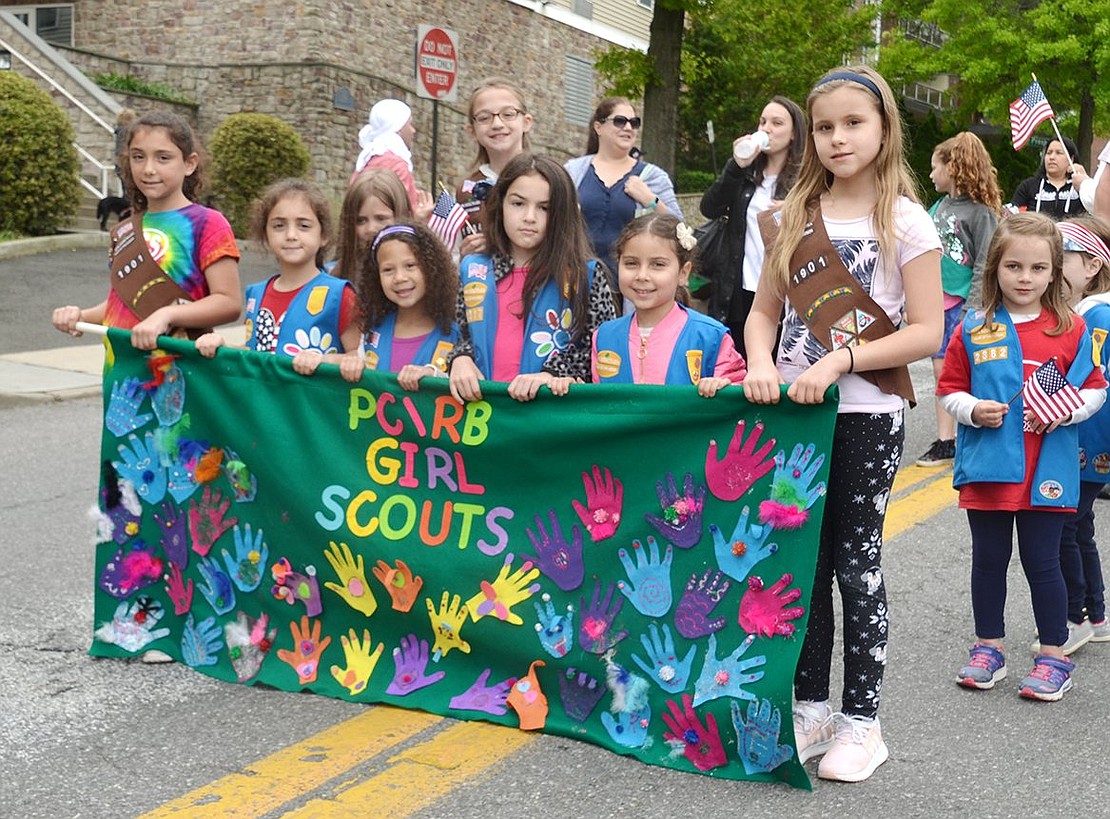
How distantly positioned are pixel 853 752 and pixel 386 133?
420 centimetres

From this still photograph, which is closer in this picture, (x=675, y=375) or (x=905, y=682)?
(x=675, y=375)

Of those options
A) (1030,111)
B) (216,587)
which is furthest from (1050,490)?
(1030,111)

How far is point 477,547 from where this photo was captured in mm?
4172

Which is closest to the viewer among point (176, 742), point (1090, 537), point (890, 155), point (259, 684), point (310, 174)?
point (890, 155)

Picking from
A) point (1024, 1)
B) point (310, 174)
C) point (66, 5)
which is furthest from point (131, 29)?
point (1024, 1)

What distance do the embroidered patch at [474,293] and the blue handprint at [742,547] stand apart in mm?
1150

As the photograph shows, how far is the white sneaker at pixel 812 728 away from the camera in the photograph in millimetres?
3963

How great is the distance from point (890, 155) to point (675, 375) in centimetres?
91

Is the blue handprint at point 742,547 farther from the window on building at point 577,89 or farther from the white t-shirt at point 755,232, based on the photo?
the window on building at point 577,89

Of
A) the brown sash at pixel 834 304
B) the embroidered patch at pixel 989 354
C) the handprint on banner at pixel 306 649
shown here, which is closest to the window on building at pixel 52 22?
the handprint on banner at pixel 306 649

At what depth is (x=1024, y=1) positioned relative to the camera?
92.1 ft

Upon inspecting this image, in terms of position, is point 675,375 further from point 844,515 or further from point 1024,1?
point 1024,1

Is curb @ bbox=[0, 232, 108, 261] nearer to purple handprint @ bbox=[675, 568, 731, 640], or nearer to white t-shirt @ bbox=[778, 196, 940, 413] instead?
purple handprint @ bbox=[675, 568, 731, 640]

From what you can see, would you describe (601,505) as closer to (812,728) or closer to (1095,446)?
(812,728)
